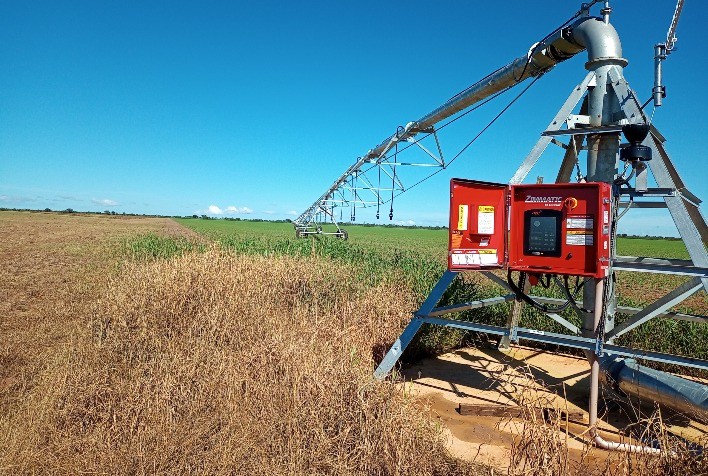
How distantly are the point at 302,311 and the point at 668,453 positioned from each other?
5407 mm

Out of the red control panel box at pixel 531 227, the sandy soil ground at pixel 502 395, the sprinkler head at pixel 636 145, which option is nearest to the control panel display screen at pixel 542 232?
the red control panel box at pixel 531 227

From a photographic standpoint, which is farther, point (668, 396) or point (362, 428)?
point (668, 396)

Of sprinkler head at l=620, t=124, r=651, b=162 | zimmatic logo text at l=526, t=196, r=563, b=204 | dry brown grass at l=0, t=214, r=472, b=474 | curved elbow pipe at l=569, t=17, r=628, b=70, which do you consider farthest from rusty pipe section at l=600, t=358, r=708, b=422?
curved elbow pipe at l=569, t=17, r=628, b=70

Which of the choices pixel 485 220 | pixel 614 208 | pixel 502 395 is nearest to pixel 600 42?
pixel 614 208

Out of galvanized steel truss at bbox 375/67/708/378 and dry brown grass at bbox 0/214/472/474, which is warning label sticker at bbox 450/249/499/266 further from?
dry brown grass at bbox 0/214/472/474

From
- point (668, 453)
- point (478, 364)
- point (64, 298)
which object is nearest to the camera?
point (668, 453)

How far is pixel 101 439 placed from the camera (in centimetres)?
405

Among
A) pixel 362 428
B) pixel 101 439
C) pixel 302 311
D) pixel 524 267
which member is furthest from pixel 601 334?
pixel 101 439

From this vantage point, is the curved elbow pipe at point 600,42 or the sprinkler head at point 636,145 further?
the curved elbow pipe at point 600,42

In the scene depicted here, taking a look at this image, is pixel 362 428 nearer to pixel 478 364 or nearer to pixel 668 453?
pixel 668 453

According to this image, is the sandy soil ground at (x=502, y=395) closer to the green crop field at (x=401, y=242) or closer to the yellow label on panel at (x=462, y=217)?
the yellow label on panel at (x=462, y=217)

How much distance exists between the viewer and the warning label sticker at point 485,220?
5.20m

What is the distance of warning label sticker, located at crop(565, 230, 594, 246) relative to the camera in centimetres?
468

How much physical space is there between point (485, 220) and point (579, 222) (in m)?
0.96
